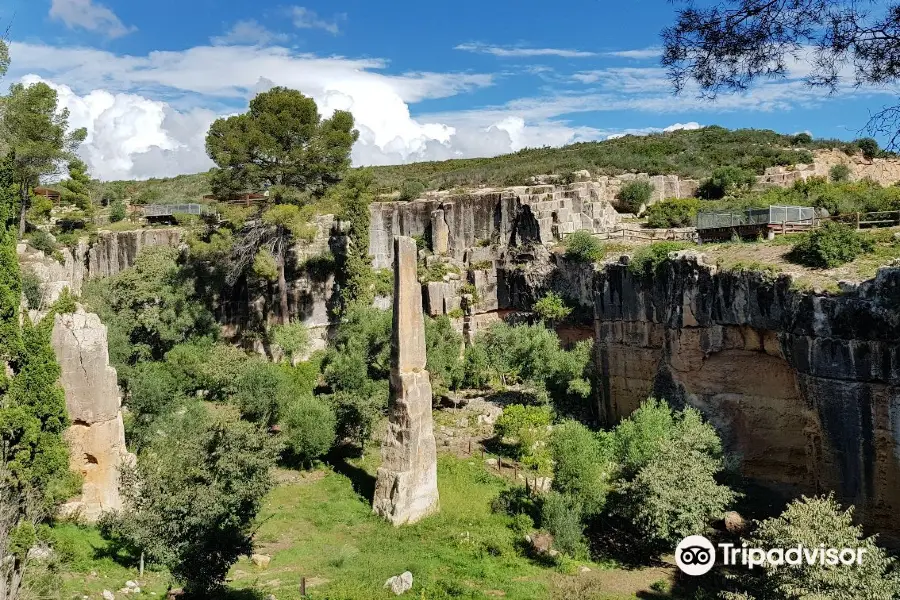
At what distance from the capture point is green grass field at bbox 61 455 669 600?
43.9 feet

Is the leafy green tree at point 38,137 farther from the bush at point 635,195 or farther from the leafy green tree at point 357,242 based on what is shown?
the bush at point 635,195

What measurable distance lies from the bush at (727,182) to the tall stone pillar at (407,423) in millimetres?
25700

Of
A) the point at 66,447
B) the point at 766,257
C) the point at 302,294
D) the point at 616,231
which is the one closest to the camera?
the point at 66,447

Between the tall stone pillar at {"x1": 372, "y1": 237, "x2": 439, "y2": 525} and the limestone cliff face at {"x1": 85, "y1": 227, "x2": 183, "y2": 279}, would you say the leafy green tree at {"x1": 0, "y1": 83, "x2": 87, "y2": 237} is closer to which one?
the limestone cliff face at {"x1": 85, "y1": 227, "x2": 183, "y2": 279}

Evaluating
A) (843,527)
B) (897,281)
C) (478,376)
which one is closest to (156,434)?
(478,376)

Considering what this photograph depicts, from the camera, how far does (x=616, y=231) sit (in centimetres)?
3041

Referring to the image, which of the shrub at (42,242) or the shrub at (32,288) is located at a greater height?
the shrub at (42,242)

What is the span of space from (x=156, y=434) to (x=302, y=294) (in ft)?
44.5

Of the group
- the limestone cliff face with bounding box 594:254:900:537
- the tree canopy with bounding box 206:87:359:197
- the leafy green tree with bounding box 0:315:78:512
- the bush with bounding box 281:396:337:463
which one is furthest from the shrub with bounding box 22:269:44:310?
the limestone cliff face with bounding box 594:254:900:537

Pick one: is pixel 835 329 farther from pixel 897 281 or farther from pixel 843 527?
pixel 843 527

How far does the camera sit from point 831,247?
1753 centimetres

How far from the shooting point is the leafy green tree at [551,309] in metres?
29.0

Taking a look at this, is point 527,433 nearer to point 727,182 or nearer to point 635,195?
point 635,195

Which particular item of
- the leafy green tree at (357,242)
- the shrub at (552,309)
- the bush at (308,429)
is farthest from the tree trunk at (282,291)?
the shrub at (552,309)
